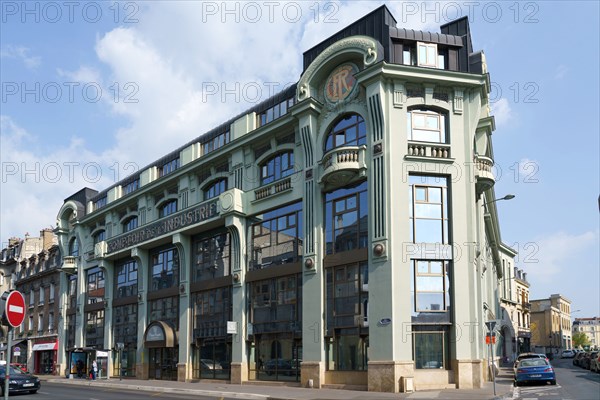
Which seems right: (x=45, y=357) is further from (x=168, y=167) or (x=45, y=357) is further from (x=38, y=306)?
(x=168, y=167)

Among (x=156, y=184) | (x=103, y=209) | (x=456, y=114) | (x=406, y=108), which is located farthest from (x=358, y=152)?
(x=103, y=209)

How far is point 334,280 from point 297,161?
6732mm

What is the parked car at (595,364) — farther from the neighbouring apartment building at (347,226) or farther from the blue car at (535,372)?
the neighbouring apartment building at (347,226)

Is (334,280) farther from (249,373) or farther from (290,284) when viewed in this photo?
(249,373)

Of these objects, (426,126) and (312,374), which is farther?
(312,374)

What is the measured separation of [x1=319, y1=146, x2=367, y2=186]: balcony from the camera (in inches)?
1087

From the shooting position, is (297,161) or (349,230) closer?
(349,230)

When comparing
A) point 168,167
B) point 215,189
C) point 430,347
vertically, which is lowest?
point 430,347

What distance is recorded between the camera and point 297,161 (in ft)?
104

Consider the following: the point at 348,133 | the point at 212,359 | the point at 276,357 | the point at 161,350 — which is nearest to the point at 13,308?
the point at 348,133

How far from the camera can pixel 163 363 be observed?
130ft

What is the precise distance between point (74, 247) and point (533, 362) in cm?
3917

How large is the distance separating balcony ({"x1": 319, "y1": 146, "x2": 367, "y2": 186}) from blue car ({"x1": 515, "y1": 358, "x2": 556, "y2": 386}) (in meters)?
12.4

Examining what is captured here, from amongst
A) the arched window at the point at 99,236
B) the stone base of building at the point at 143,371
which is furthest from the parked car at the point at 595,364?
the arched window at the point at 99,236
